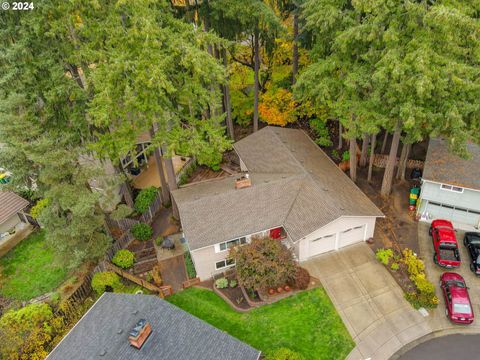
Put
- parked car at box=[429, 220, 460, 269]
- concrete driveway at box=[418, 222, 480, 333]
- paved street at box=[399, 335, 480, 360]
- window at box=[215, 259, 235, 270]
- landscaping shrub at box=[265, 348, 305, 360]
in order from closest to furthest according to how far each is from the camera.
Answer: landscaping shrub at box=[265, 348, 305, 360] → paved street at box=[399, 335, 480, 360] → concrete driveway at box=[418, 222, 480, 333] → parked car at box=[429, 220, 460, 269] → window at box=[215, 259, 235, 270]

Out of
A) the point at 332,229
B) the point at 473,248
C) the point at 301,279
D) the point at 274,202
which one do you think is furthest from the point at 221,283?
the point at 473,248

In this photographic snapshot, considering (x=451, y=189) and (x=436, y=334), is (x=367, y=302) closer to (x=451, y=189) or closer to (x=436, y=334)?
(x=436, y=334)

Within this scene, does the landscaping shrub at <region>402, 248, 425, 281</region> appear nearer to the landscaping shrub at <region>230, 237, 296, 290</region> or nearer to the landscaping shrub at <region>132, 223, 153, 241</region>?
the landscaping shrub at <region>230, 237, 296, 290</region>

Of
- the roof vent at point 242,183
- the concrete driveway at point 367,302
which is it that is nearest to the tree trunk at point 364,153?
the concrete driveway at point 367,302

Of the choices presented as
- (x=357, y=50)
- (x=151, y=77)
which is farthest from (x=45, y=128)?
(x=357, y=50)

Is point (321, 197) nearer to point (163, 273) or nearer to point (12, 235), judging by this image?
point (163, 273)

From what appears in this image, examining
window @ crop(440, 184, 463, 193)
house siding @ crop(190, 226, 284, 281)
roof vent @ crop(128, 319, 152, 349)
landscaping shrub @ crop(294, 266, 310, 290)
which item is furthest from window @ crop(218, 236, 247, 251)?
window @ crop(440, 184, 463, 193)
